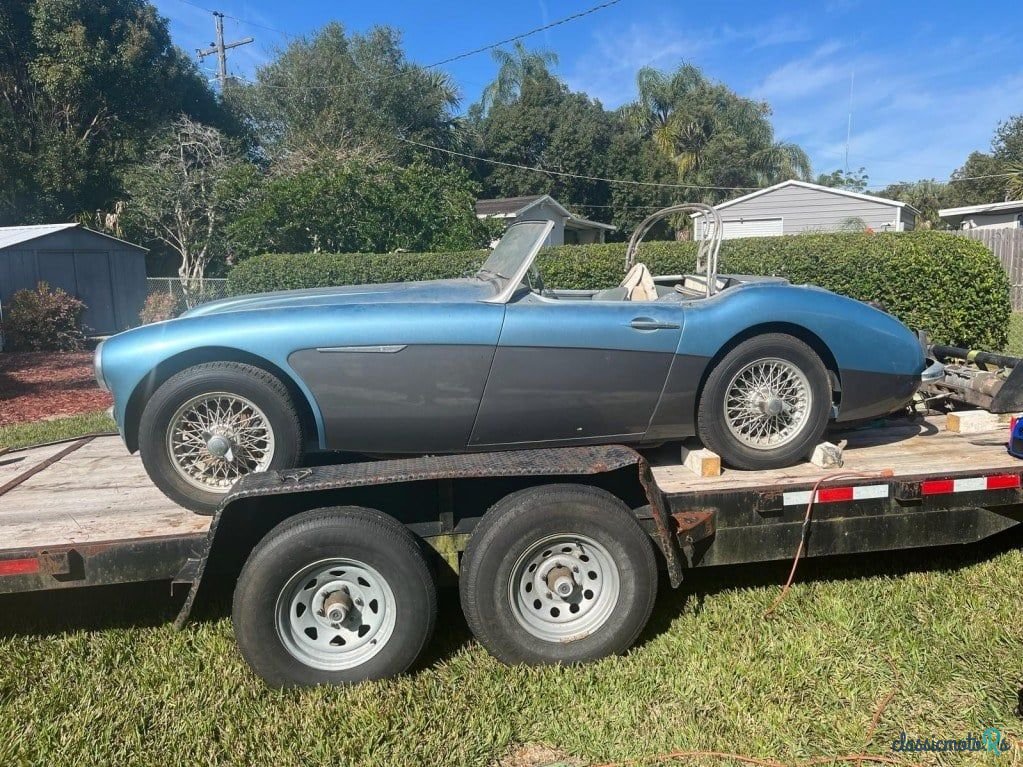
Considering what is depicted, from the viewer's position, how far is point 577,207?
42844 mm

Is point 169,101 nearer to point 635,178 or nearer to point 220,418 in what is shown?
point 635,178

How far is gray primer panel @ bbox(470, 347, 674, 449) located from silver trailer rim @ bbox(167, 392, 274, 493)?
972 mm

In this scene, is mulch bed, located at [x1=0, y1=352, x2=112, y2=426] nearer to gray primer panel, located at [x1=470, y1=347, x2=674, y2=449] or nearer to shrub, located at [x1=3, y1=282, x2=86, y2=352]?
shrub, located at [x1=3, y1=282, x2=86, y2=352]

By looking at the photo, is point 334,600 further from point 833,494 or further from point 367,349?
point 833,494

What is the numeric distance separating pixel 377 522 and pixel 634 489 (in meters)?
1.14

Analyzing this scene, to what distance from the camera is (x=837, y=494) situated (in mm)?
3406

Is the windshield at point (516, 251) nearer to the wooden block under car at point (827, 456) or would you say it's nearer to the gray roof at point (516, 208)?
the wooden block under car at point (827, 456)

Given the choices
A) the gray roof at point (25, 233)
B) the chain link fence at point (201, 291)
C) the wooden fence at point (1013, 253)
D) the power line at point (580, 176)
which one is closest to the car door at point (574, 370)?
the chain link fence at point (201, 291)

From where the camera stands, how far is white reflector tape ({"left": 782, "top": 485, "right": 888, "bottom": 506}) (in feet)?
11.0

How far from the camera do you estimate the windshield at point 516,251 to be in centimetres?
365

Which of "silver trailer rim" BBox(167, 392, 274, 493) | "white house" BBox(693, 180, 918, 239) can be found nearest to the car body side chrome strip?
"silver trailer rim" BBox(167, 392, 274, 493)

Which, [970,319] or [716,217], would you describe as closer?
[716,217]

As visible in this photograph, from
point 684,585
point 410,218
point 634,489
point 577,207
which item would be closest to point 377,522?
point 634,489

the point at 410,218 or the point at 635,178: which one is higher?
the point at 635,178
